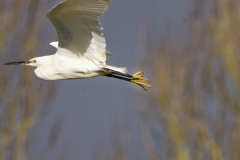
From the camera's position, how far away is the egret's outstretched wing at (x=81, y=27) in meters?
6.80

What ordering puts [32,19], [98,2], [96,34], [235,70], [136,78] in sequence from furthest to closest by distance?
[32,19]
[235,70]
[136,78]
[96,34]
[98,2]

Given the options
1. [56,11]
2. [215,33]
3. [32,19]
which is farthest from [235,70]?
[56,11]

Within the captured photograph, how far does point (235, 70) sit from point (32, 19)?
2669 mm

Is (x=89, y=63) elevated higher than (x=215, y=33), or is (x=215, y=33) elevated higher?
(x=215, y=33)

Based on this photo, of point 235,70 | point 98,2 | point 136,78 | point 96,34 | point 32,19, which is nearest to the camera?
point 98,2

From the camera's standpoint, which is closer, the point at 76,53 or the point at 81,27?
the point at 81,27

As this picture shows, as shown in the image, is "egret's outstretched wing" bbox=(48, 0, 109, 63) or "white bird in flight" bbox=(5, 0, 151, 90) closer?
"egret's outstretched wing" bbox=(48, 0, 109, 63)

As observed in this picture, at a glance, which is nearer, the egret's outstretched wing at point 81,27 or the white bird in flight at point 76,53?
the egret's outstretched wing at point 81,27

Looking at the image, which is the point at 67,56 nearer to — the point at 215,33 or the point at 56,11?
the point at 56,11

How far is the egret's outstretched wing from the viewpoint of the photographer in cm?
680

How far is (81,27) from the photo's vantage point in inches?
281

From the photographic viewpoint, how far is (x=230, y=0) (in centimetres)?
1134

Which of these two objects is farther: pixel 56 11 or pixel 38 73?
pixel 38 73

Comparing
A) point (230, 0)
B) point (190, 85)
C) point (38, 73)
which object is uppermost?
point (230, 0)
